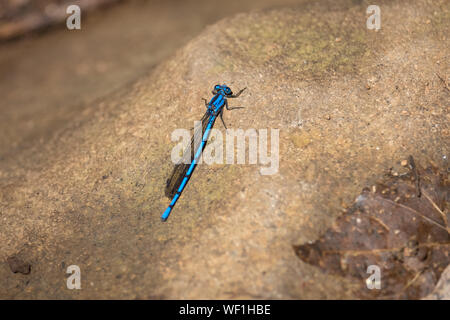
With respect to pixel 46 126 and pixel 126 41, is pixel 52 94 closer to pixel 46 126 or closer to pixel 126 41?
pixel 46 126

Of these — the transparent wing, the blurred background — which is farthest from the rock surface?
the blurred background

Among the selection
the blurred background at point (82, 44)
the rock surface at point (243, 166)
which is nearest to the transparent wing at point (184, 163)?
the rock surface at point (243, 166)

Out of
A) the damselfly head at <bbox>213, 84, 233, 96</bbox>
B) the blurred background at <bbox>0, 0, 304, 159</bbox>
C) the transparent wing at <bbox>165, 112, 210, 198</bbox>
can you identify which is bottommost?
the transparent wing at <bbox>165, 112, 210, 198</bbox>

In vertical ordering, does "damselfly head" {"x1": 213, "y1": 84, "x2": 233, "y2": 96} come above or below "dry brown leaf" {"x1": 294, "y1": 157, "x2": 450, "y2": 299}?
above

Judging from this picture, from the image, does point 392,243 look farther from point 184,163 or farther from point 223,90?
point 223,90

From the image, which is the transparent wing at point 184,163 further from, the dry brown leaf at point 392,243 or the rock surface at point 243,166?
the dry brown leaf at point 392,243

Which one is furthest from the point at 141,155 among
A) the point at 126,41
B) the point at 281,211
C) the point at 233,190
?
the point at 126,41

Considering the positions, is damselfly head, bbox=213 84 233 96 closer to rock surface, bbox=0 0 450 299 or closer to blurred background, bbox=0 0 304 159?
rock surface, bbox=0 0 450 299
